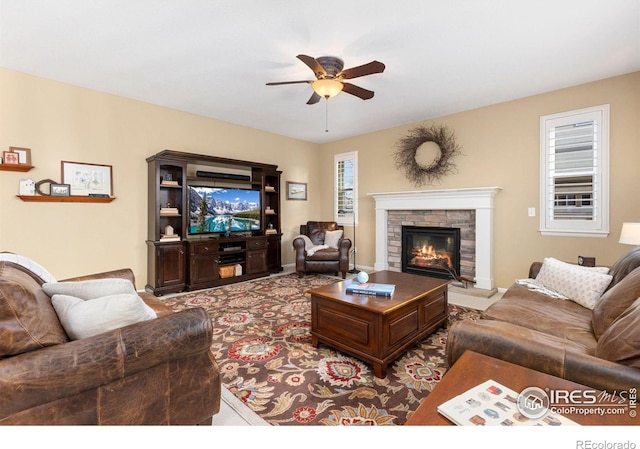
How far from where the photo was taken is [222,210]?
186 inches

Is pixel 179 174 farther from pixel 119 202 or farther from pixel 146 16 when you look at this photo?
pixel 146 16

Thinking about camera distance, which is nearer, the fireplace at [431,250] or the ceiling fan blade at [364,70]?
the ceiling fan blade at [364,70]

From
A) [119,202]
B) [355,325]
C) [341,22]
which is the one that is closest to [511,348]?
[355,325]

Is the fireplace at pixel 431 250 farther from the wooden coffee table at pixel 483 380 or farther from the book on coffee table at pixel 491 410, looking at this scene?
the book on coffee table at pixel 491 410

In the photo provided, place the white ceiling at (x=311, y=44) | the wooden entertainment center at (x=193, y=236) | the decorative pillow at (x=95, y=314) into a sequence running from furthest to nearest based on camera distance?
the wooden entertainment center at (x=193, y=236)
the white ceiling at (x=311, y=44)
the decorative pillow at (x=95, y=314)

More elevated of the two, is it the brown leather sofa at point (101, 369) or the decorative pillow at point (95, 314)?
the decorative pillow at point (95, 314)

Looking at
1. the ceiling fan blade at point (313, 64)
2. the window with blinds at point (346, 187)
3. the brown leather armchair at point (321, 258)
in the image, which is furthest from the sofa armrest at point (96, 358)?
the window with blinds at point (346, 187)

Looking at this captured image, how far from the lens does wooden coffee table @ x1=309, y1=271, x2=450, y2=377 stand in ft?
6.77

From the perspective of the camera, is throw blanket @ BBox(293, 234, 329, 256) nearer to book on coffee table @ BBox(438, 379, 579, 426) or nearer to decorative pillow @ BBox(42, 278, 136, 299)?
decorative pillow @ BBox(42, 278, 136, 299)

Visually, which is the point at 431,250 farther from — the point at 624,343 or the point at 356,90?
the point at 624,343

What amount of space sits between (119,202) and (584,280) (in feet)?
17.0

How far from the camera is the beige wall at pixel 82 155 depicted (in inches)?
129

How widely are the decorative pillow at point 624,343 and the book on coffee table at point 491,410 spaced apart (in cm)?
48

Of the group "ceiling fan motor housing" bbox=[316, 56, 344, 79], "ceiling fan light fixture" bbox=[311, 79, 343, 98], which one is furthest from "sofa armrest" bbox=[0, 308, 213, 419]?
"ceiling fan motor housing" bbox=[316, 56, 344, 79]
